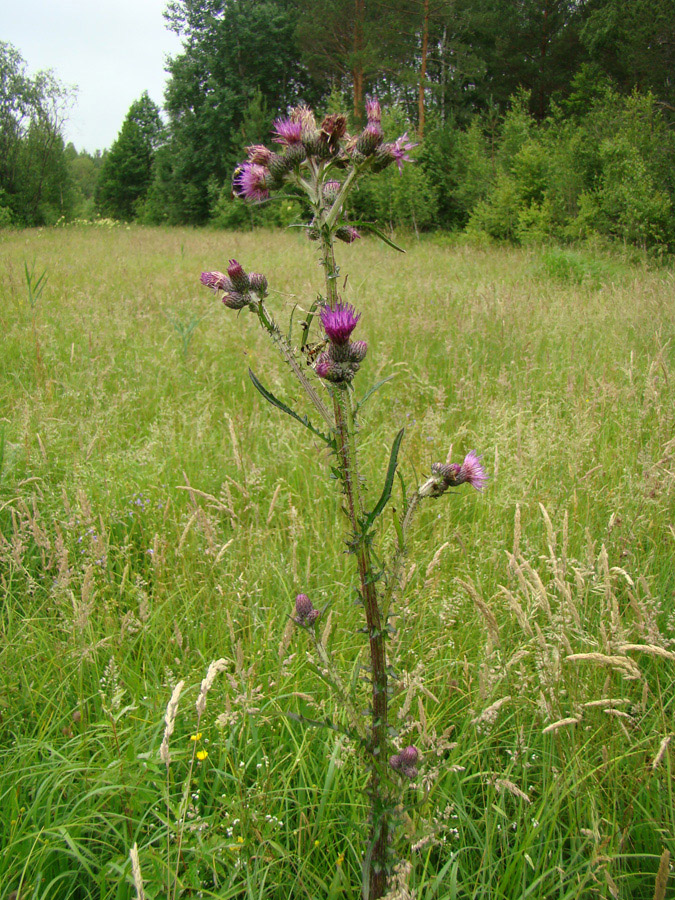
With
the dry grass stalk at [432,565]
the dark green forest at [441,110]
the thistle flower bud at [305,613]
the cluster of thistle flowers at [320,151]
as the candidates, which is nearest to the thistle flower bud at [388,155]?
the cluster of thistle flowers at [320,151]

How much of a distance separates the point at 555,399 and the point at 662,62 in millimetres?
18908

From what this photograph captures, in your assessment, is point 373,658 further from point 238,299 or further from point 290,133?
point 290,133

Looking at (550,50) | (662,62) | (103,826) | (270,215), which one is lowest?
(103,826)

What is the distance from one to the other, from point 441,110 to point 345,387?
26145 millimetres

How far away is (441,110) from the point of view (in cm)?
2256

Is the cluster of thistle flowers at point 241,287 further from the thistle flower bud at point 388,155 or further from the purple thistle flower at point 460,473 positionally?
the purple thistle flower at point 460,473

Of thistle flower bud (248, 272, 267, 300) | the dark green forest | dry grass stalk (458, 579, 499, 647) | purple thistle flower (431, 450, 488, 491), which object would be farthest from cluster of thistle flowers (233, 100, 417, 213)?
the dark green forest

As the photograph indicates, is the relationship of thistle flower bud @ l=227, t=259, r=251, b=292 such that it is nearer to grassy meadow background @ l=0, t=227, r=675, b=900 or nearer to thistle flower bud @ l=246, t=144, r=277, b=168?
grassy meadow background @ l=0, t=227, r=675, b=900

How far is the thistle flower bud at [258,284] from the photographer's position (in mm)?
959

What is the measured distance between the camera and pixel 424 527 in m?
2.23

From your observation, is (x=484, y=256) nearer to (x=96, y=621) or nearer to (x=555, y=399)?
(x=555, y=399)

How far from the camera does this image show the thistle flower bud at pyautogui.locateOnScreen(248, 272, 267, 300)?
0.96 m

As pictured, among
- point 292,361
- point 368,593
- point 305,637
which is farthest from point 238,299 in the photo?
point 305,637

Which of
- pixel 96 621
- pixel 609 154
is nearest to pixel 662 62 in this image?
pixel 609 154
